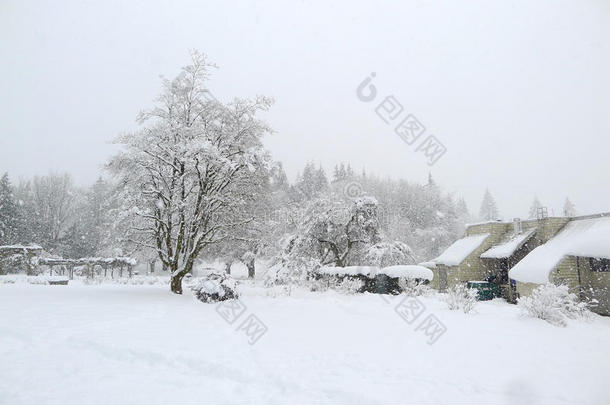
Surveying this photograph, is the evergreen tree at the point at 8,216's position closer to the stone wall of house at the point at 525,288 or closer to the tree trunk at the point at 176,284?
the tree trunk at the point at 176,284

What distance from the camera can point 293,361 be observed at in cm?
664

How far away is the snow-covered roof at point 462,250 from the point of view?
25.7 metres

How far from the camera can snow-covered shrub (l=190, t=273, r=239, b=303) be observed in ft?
47.9

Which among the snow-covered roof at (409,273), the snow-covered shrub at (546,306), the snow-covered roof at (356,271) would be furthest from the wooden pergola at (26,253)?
the snow-covered shrub at (546,306)

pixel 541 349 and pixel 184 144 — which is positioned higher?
pixel 184 144

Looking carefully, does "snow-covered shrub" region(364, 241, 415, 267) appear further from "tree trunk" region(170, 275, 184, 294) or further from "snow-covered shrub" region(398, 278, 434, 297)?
"tree trunk" region(170, 275, 184, 294)

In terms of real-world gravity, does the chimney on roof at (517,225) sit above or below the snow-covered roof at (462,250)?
above

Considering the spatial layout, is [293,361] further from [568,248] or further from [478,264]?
[478,264]

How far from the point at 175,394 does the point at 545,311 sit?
1020cm

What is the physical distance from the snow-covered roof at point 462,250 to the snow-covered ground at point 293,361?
51.4 ft

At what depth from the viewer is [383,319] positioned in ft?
35.3

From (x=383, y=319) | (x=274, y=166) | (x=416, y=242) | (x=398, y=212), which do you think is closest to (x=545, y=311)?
(x=383, y=319)

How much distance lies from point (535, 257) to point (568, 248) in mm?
2029

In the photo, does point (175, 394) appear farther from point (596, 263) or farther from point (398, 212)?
point (398, 212)
